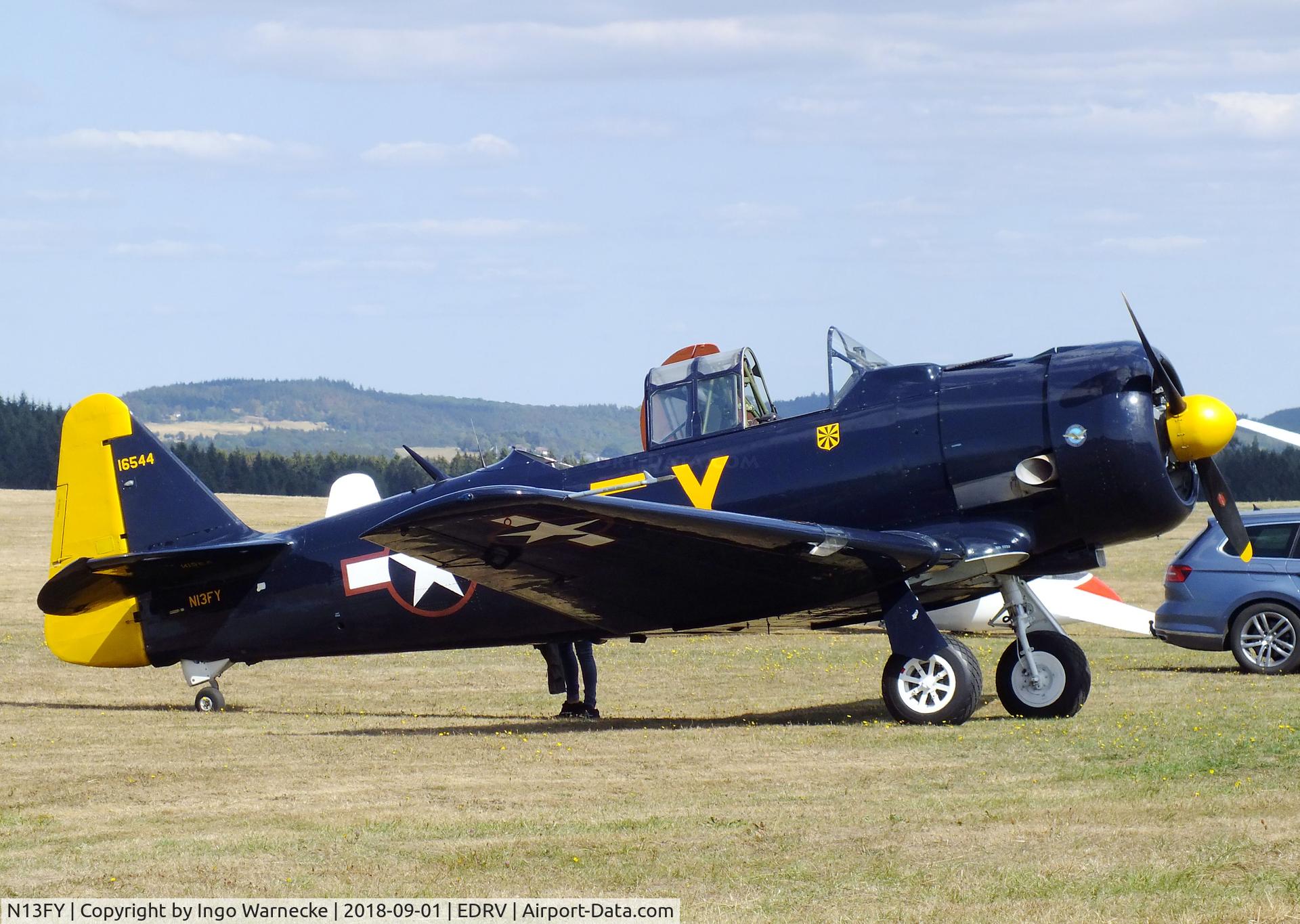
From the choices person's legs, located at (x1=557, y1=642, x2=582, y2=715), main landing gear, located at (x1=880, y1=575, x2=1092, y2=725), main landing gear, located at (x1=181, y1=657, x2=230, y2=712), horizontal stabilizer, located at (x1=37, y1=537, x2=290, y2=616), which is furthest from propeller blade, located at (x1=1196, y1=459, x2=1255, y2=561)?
main landing gear, located at (x1=181, y1=657, x2=230, y2=712)

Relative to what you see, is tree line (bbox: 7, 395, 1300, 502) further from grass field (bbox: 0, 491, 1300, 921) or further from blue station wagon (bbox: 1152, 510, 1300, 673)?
grass field (bbox: 0, 491, 1300, 921)

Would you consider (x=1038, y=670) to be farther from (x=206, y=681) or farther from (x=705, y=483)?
(x=206, y=681)

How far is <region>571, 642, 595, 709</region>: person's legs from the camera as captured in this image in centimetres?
1355

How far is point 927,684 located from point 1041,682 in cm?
115

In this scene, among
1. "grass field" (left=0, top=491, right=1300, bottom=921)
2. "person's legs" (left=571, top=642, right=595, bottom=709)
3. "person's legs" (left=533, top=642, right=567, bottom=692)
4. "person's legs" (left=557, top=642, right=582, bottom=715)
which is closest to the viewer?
"grass field" (left=0, top=491, right=1300, bottom=921)

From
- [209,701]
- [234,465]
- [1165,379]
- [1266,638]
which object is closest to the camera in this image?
[1165,379]

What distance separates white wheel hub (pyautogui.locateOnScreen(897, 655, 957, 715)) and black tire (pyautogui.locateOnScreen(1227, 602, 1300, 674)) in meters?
6.31

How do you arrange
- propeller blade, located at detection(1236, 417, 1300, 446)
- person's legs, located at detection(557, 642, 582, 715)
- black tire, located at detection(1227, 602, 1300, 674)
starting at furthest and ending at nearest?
black tire, located at detection(1227, 602, 1300, 674), propeller blade, located at detection(1236, 417, 1300, 446), person's legs, located at detection(557, 642, 582, 715)

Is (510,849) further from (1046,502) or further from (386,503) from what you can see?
(386,503)

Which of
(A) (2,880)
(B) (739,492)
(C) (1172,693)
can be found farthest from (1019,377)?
(A) (2,880)

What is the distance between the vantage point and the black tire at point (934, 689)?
36.5ft

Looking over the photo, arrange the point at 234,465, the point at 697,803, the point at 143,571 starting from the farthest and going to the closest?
the point at 234,465 < the point at 143,571 < the point at 697,803

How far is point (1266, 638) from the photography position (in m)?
16.0

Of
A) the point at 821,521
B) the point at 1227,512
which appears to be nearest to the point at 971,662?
the point at 821,521
